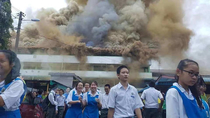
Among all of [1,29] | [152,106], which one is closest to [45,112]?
[152,106]

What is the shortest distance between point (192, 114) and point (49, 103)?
713 centimetres

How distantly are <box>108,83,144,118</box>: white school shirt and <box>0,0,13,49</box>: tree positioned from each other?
1108 cm

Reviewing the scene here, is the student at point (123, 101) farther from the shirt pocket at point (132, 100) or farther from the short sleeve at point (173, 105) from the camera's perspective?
the short sleeve at point (173, 105)

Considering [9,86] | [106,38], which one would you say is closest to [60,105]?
[9,86]

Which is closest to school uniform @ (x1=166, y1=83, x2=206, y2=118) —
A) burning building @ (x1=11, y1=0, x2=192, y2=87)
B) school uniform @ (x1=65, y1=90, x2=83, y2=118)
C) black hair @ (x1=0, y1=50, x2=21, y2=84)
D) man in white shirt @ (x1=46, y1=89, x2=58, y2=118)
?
black hair @ (x1=0, y1=50, x2=21, y2=84)

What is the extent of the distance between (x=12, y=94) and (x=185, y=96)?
157 centimetres

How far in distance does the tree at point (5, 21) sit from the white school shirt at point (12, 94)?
11481mm

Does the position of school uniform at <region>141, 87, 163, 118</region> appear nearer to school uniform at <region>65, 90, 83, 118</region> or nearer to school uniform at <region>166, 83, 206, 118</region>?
school uniform at <region>65, 90, 83, 118</region>

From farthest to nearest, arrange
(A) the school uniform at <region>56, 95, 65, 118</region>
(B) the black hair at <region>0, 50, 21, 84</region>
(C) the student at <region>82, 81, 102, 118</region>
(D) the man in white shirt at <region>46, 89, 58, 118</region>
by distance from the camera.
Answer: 1. (A) the school uniform at <region>56, 95, 65, 118</region>
2. (D) the man in white shirt at <region>46, 89, 58, 118</region>
3. (C) the student at <region>82, 81, 102, 118</region>
4. (B) the black hair at <region>0, 50, 21, 84</region>

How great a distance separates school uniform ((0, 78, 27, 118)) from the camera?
176cm

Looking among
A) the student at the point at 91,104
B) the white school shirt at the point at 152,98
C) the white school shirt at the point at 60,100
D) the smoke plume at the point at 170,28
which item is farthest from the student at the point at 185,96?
the smoke plume at the point at 170,28

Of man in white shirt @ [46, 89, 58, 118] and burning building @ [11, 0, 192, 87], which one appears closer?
man in white shirt @ [46, 89, 58, 118]

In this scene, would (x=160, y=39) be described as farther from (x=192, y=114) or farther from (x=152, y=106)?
(x=192, y=114)

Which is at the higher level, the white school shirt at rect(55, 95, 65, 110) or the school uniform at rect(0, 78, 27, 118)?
the school uniform at rect(0, 78, 27, 118)
